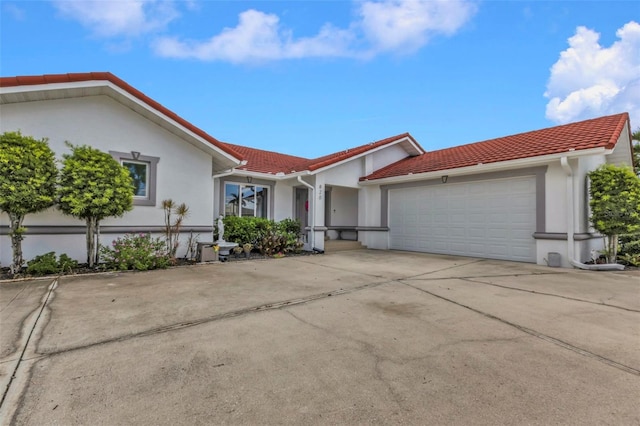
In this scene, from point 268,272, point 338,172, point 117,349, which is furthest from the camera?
point 338,172

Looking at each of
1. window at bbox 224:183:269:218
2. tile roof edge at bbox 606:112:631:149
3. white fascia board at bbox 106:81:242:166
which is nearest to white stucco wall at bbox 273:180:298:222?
window at bbox 224:183:269:218

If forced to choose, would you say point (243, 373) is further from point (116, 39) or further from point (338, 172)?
point (116, 39)

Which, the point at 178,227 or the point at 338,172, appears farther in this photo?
the point at 338,172

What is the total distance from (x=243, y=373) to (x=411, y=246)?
34.4 ft

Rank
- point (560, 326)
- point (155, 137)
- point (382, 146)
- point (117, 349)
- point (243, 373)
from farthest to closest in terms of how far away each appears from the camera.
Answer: point (382, 146) → point (155, 137) → point (560, 326) → point (117, 349) → point (243, 373)

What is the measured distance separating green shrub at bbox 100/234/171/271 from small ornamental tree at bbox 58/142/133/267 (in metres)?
0.46

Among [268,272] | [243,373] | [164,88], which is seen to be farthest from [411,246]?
[164,88]

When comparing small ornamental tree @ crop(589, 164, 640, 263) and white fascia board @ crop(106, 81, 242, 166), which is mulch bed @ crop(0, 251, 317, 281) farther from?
small ornamental tree @ crop(589, 164, 640, 263)

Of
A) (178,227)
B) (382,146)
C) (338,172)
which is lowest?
(178,227)

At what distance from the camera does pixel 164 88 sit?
1389 centimetres

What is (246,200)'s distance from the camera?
12.3 m

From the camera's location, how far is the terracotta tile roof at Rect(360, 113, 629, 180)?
8.02 m

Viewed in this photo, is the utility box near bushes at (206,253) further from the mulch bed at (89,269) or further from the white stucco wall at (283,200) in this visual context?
the white stucco wall at (283,200)

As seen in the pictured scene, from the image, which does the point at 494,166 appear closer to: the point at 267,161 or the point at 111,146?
the point at 267,161
